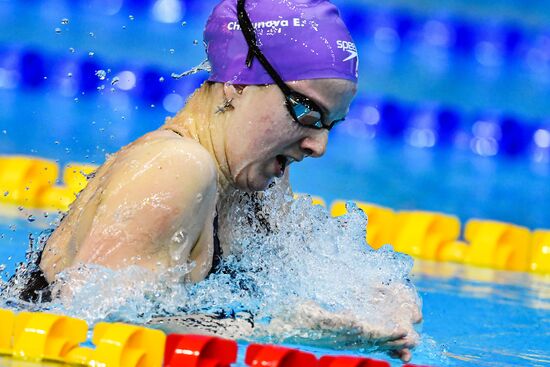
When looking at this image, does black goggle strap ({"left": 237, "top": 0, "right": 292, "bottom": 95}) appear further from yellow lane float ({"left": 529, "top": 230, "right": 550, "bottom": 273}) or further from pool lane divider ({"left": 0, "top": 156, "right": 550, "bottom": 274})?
Result: yellow lane float ({"left": 529, "top": 230, "right": 550, "bottom": 273})

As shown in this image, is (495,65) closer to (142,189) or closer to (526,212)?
(526,212)

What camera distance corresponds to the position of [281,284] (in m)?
2.83

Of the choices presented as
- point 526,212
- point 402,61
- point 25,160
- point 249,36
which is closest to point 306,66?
point 249,36

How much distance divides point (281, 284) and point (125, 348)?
720mm

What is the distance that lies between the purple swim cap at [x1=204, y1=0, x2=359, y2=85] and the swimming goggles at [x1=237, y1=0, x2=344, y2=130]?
0.01m

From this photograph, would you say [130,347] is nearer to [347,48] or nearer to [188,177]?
[188,177]

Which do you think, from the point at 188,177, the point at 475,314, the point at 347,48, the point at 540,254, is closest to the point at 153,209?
the point at 188,177

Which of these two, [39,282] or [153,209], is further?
[39,282]

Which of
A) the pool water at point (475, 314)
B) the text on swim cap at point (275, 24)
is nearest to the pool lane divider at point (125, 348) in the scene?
the pool water at point (475, 314)

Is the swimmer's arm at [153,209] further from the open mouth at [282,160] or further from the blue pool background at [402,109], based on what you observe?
the blue pool background at [402,109]

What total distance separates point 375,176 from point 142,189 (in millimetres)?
6001

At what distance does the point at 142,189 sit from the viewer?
2.21 m

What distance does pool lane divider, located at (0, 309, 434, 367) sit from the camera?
216cm

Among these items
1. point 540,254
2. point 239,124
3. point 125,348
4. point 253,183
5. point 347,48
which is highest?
point 540,254
